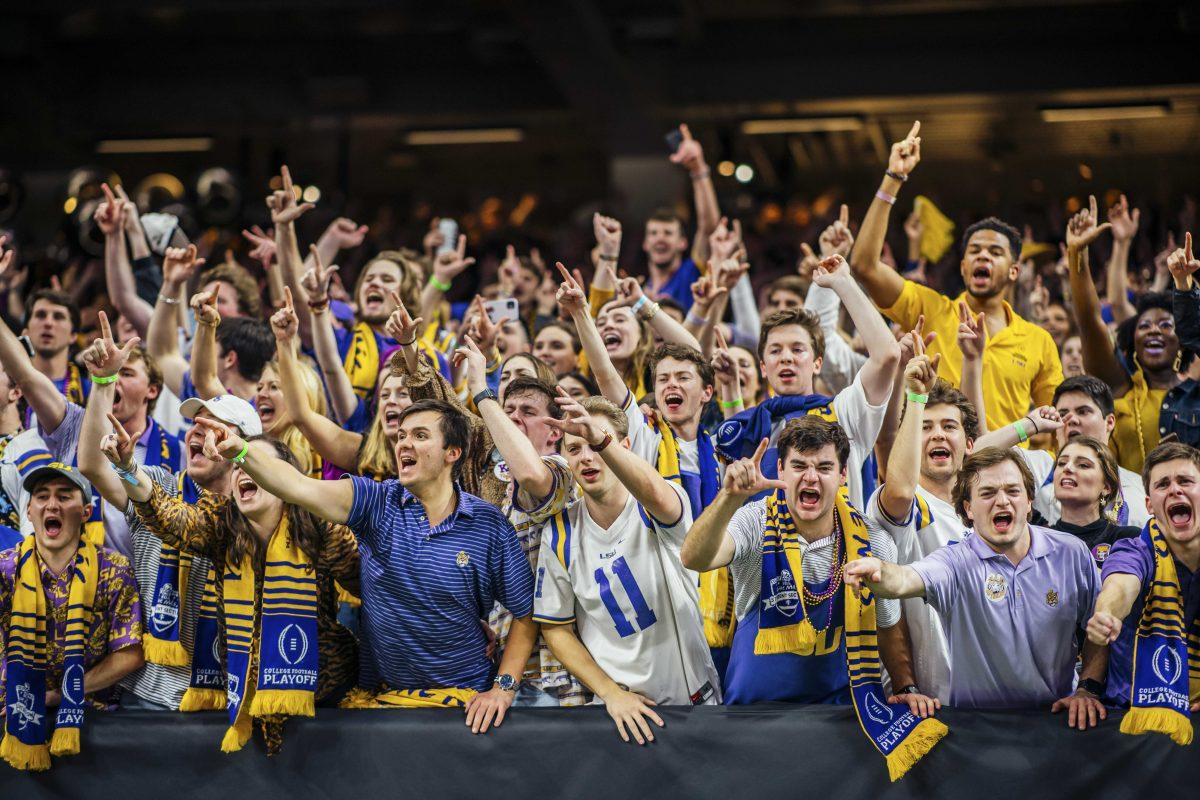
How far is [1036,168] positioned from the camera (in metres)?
15.8

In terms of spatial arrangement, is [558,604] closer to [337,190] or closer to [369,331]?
[369,331]

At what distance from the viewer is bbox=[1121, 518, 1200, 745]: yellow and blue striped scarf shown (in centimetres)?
420

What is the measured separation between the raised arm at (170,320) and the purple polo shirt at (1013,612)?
3429 millimetres

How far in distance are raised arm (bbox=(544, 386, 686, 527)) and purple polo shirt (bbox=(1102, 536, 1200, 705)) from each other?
135cm

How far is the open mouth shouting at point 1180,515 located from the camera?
430 centimetres

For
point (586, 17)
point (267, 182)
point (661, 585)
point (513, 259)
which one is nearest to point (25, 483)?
point (661, 585)

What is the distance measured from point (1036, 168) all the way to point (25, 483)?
43.4 ft

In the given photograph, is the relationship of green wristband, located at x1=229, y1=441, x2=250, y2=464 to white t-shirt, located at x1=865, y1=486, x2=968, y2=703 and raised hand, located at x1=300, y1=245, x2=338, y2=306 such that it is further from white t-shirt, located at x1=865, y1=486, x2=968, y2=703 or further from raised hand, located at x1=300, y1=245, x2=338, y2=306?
white t-shirt, located at x1=865, y1=486, x2=968, y2=703

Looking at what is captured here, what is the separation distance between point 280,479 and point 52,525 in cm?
100

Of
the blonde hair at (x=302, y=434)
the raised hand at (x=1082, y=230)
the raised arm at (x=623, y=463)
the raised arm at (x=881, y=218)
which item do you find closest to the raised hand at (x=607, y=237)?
the raised arm at (x=881, y=218)

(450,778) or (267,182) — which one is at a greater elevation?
(267,182)

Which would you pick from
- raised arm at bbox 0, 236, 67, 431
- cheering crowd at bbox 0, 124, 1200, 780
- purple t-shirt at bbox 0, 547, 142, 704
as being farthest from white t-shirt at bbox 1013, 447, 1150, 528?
raised arm at bbox 0, 236, 67, 431

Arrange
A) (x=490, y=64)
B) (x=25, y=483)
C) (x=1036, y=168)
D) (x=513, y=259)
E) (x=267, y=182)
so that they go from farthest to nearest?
(x=267, y=182) → (x=1036, y=168) → (x=490, y=64) → (x=513, y=259) → (x=25, y=483)

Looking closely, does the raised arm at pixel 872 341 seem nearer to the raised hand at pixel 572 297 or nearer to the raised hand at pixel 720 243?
the raised hand at pixel 572 297
